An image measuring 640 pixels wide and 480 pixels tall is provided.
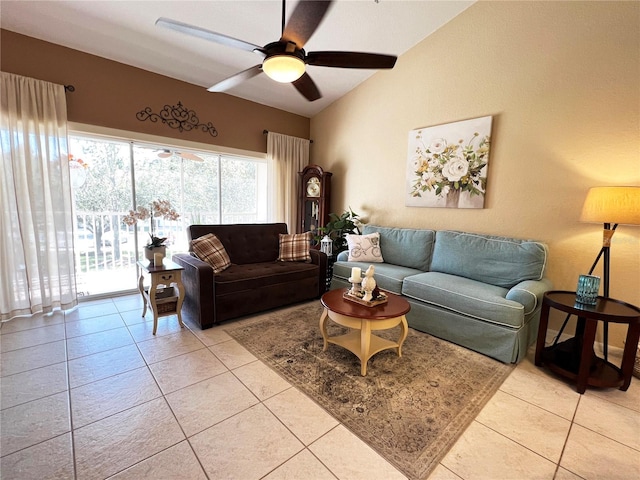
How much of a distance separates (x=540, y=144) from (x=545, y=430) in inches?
98.4

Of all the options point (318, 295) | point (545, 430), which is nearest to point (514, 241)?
point (545, 430)

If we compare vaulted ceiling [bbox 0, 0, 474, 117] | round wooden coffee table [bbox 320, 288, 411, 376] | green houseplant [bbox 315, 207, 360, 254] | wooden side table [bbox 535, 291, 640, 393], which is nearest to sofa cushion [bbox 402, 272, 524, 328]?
wooden side table [bbox 535, 291, 640, 393]

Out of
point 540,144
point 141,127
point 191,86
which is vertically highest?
point 191,86

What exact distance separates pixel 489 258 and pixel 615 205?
1015 millimetres

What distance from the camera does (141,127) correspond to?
3.53 meters

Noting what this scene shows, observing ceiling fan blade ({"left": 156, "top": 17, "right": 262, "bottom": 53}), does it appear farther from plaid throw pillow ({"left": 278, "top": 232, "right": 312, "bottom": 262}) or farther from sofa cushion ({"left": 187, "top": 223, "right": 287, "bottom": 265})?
plaid throw pillow ({"left": 278, "top": 232, "right": 312, "bottom": 262})

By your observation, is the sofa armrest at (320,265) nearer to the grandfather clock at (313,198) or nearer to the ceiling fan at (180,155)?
the grandfather clock at (313,198)

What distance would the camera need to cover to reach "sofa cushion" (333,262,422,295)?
3.06 m

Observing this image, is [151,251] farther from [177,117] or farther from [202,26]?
[202,26]

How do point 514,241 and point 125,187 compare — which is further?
point 125,187

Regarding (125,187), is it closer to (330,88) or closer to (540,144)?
(330,88)

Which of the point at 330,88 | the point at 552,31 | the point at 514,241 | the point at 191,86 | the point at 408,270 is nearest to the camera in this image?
the point at 552,31

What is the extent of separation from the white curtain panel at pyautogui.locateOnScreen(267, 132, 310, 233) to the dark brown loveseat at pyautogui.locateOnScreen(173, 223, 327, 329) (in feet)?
3.01

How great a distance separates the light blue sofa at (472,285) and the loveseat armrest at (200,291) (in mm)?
1571
